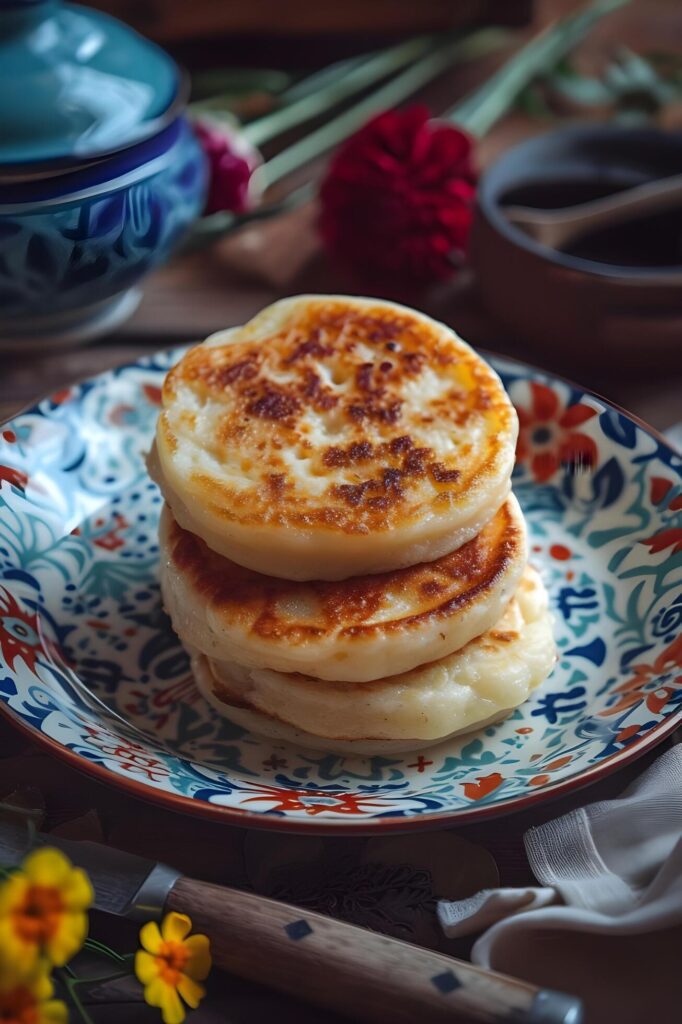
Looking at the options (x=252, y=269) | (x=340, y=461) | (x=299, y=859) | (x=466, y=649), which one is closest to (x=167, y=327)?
(x=252, y=269)

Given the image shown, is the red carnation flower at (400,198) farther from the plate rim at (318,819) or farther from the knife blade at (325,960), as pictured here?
the knife blade at (325,960)

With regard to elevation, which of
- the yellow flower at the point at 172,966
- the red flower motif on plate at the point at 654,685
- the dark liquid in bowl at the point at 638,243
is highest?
the dark liquid in bowl at the point at 638,243

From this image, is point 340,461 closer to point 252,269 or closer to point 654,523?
point 654,523

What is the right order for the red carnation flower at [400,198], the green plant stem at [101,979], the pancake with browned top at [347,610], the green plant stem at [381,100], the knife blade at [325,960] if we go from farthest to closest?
1. the green plant stem at [381,100]
2. the red carnation flower at [400,198]
3. the pancake with browned top at [347,610]
4. the green plant stem at [101,979]
5. the knife blade at [325,960]

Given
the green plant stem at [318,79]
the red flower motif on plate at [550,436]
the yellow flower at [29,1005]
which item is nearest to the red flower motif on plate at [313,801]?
the yellow flower at [29,1005]

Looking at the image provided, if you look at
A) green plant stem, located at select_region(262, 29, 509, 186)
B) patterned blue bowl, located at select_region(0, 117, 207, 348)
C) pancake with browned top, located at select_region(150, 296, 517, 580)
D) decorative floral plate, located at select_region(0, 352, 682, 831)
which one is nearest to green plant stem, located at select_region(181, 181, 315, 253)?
green plant stem, located at select_region(262, 29, 509, 186)

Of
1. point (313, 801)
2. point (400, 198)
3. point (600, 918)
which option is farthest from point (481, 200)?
point (600, 918)
